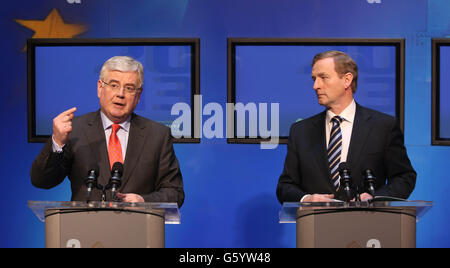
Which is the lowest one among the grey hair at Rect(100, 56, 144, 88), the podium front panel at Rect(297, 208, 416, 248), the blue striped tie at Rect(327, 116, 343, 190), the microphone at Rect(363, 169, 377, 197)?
the podium front panel at Rect(297, 208, 416, 248)

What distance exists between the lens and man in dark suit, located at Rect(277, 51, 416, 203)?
4.24 metres

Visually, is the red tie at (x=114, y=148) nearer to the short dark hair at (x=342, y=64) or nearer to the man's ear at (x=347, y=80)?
the short dark hair at (x=342, y=64)

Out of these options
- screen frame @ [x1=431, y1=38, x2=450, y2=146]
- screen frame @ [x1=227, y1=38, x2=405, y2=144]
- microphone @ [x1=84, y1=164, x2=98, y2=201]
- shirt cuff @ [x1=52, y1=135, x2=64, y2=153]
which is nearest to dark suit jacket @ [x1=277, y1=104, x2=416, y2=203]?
screen frame @ [x1=227, y1=38, x2=405, y2=144]

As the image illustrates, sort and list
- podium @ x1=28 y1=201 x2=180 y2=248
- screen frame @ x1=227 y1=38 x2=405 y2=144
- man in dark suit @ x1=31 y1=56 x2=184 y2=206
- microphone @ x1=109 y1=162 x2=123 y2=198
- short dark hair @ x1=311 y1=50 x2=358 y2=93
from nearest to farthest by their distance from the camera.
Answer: podium @ x1=28 y1=201 x2=180 y2=248, microphone @ x1=109 y1=162 x2=123 y2=198, man in dark suit @ x1=31 y1=56 x2=184 y2=206, short dark hair @ x1=311 y1=50 x2=358 y2=93, screen frame @ x1=227 y1=38 x2=405 y2=144

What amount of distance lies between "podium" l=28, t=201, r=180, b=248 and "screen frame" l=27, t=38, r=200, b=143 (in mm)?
1959

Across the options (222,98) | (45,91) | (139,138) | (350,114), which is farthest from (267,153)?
(45,91)

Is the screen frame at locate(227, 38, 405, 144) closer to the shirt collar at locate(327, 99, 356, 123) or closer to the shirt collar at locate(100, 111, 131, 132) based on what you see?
the shirt collar at locate(327, 99, 356, 123)

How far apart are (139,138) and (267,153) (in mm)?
1344

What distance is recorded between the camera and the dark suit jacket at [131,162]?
163 inches

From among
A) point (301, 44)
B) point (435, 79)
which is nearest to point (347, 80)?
point (301, 44)
